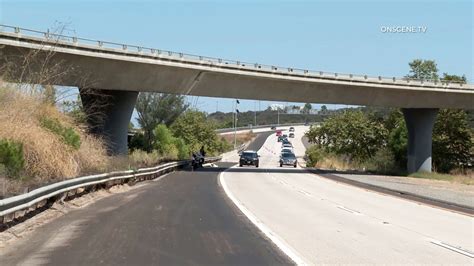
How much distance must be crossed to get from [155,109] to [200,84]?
15328 mm

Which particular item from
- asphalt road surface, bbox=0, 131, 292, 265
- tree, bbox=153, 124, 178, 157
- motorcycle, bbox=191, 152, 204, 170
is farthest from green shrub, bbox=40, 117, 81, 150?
tree, bbox=153, 124, 178, 157

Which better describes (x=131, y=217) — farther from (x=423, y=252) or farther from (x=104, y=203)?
(x=423, y=252)

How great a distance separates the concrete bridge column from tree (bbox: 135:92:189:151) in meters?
22.7

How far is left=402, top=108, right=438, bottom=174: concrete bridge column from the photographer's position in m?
58.9

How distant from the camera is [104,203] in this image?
19.5 meters

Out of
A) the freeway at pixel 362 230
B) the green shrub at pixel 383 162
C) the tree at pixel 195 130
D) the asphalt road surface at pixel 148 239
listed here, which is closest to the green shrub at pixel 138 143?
the tree at pixel 195 130

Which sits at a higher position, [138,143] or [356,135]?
Answer: [356,135]

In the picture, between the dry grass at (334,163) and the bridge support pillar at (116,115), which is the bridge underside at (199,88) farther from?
the dry grass at (334,163)

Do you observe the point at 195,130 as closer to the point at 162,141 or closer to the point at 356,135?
the point at 356,135

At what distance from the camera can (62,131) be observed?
21.9m

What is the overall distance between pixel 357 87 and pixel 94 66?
78.5ft

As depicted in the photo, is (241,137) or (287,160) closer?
(287,160)

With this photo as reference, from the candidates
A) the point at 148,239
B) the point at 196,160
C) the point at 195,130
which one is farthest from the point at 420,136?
the point at 148,239

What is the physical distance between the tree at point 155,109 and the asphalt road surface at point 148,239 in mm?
41461
